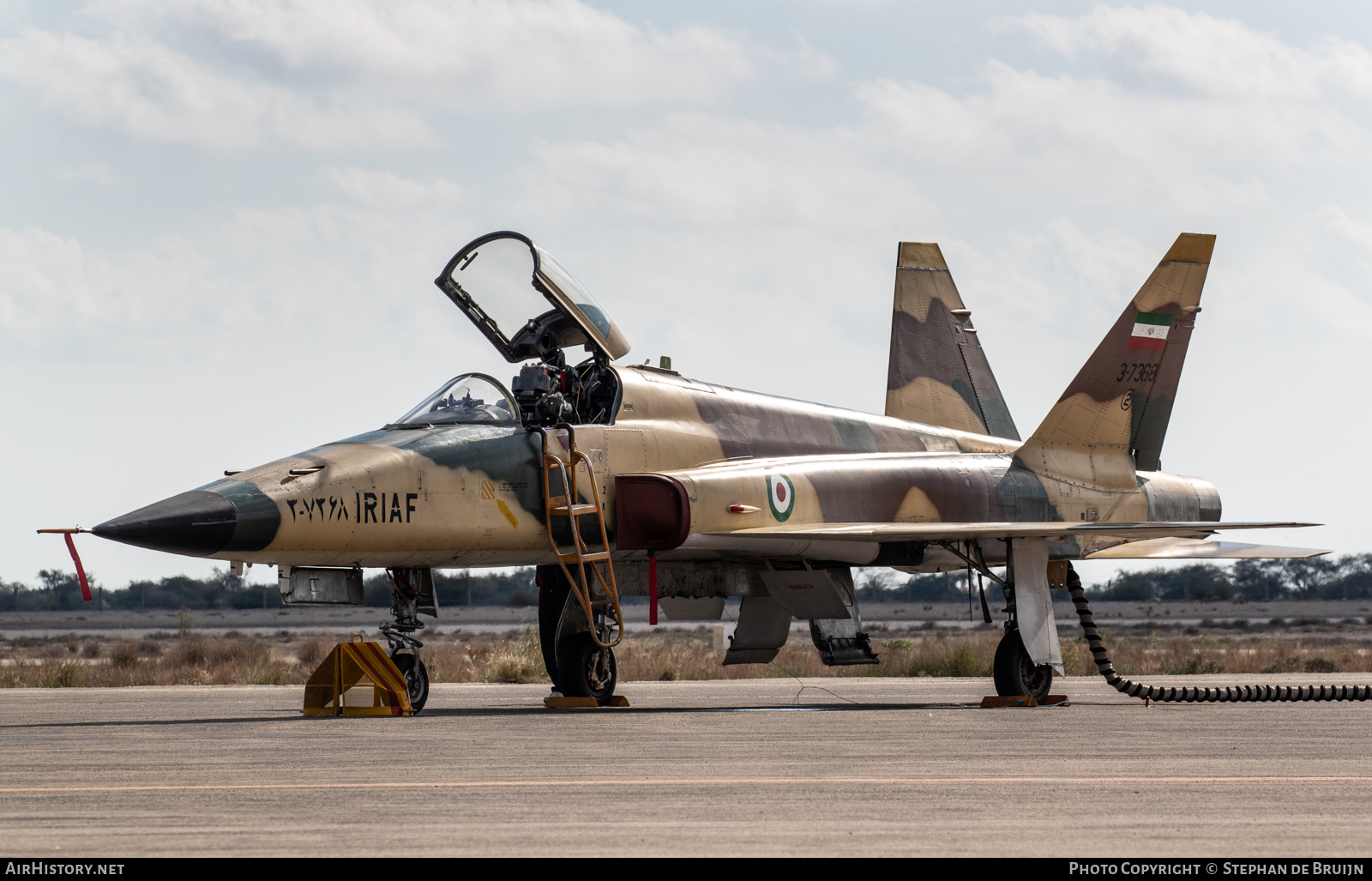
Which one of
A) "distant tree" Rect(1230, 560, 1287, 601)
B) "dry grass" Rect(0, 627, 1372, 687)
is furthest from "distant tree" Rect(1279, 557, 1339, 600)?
"dry grass" Rect(0, 627, 1372, 687)

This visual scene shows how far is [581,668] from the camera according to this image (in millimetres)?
14812

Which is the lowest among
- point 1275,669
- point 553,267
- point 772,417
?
point 1275,669

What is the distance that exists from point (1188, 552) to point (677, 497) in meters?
6.51

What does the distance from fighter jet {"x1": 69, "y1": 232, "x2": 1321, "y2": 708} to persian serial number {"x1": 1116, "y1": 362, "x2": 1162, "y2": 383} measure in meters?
0.03

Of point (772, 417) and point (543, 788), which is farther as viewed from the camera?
point (772, 417)

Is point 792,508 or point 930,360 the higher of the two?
point 930,360

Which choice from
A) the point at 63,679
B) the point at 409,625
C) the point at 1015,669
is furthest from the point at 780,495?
the point at 63,679

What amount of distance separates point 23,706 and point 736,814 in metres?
10.7

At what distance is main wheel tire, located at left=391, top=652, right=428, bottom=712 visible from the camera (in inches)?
513

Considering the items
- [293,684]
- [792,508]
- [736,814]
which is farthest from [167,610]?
[736,814]

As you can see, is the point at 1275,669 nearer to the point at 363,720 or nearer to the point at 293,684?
the point at 293,684

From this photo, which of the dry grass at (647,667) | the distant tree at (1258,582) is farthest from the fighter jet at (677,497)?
the distant tree at (1258,582)

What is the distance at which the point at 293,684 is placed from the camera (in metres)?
20.9
